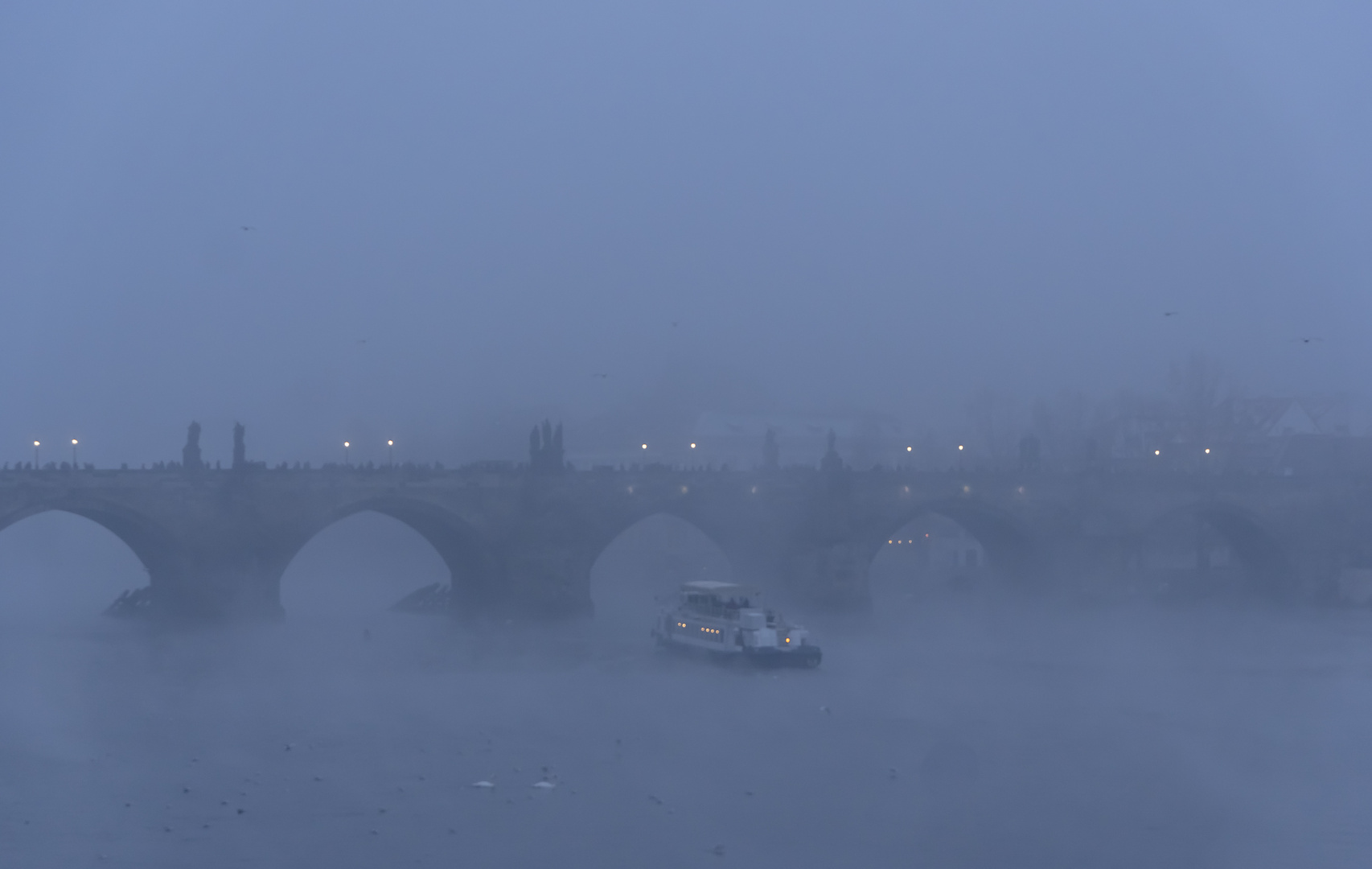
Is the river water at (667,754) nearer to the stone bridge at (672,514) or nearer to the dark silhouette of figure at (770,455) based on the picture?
the stone bridge at (672,514)

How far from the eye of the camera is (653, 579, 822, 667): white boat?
3078 centimetres

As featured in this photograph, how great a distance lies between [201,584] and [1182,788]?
25.9 m

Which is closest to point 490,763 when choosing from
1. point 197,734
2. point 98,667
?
point 197,734

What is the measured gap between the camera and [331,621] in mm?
41906

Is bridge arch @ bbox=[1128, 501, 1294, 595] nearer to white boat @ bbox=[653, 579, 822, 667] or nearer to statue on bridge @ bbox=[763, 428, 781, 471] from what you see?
statue on bridge @ bbox=[763, 428, 781, 471]

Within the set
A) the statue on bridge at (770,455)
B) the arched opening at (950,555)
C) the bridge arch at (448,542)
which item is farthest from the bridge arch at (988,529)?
the bridge arch at (448,542)

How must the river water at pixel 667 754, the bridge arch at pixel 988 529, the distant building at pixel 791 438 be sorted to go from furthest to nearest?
1. the distant building at pixel 791 438
2. the bridge arch at pixel 988 529
3. the river water at pixel 667 754

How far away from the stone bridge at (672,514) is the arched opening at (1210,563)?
15 cm

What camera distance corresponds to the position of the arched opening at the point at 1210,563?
48.8 metres

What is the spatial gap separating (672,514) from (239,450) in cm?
1486

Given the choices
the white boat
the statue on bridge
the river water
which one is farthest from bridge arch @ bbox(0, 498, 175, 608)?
the statue on bridge

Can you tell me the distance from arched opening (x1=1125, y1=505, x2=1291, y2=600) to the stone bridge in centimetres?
15

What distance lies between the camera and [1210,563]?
5547 cm

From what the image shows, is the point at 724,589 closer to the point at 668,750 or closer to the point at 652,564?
the point at 668,750
